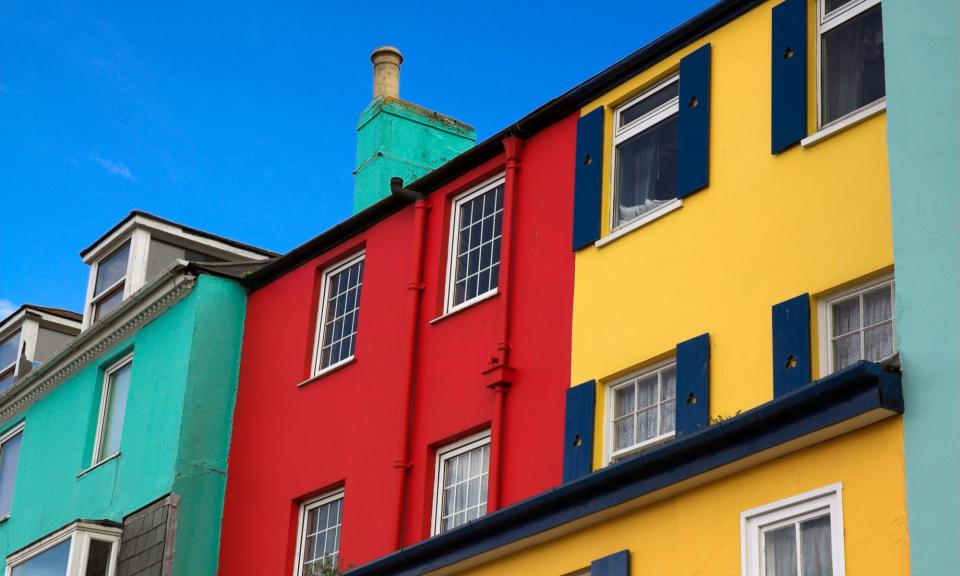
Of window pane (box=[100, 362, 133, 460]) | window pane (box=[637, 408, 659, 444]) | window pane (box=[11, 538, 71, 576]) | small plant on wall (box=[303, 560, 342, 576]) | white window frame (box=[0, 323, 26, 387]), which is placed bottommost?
small plant on wall (box=[303, 560, 342, 576])

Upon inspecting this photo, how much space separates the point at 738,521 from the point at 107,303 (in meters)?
15.6

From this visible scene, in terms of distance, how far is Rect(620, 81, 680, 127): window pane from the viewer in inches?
694

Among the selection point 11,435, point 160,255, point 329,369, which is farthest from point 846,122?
point 11,435

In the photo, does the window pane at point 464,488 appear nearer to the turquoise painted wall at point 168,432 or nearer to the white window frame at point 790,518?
the turquoise painted wall at point 168,432

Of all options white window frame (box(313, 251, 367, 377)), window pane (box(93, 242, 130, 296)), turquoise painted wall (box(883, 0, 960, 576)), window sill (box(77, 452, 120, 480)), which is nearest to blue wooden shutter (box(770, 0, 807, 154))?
turquoise painted wall (box(883, 0, 960, 576))

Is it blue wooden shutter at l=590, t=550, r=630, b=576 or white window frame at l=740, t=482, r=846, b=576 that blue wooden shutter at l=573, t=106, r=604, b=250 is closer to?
blue wooden shutter at l=590, t=550, r=630, b=576

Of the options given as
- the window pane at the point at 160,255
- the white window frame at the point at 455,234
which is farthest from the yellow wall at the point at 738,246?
the window pane at the point at 160,255

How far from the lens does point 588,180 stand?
18.3m

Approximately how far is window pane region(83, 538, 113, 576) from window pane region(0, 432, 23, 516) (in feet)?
16.6

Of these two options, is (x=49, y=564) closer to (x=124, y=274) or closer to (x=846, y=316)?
(x=124, y=274)

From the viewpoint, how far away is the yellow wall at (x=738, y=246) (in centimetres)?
1472

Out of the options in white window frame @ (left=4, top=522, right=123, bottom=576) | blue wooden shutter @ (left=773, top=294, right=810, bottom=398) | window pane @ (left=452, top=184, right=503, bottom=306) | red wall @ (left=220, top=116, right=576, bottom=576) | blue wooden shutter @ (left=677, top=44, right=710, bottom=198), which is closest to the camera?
blue wooden shutter @ (left=773, top=294, right=810, bottom=398)

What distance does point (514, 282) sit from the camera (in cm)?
1894

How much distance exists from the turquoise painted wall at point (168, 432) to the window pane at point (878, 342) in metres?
11.0
